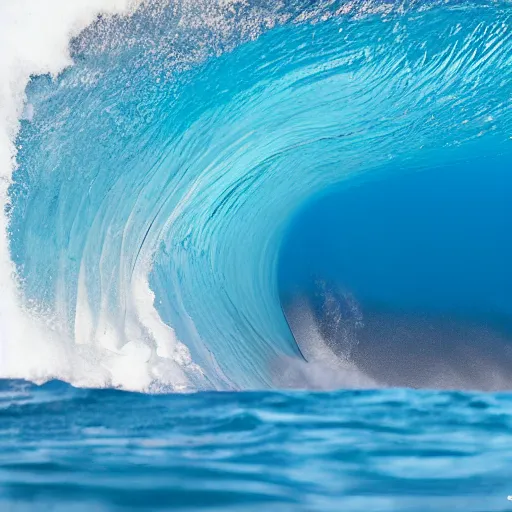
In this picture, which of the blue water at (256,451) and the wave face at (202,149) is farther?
the wave face at (202,149)

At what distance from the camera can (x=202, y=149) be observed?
1210 mm

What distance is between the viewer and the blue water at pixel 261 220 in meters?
1.15

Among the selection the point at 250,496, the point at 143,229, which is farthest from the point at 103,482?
the point at 143,229

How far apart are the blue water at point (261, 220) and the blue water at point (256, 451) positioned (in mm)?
10

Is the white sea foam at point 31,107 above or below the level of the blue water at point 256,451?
above

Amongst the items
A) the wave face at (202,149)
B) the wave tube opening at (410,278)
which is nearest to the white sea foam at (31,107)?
the wave face at (202,149)

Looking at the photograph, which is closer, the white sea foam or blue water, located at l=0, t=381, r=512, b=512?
blue water, located at l=0, t=381, r=512, b=512

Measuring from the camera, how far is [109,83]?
3.92 ft

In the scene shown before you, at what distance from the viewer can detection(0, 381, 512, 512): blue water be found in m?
1.03

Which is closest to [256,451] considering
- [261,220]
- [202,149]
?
[261,220]

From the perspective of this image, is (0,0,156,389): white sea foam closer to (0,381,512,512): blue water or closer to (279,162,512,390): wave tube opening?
(0,381,512,512): blue water

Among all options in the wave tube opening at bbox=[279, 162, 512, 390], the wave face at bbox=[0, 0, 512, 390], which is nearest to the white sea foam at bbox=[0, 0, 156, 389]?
the wave face at bbox=[0, 0, 512, 390]

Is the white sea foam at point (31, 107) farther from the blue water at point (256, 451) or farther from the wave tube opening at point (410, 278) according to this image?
the wave tube opening at point (410, 278)

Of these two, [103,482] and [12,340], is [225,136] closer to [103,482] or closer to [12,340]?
[12,340]
